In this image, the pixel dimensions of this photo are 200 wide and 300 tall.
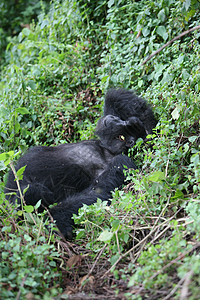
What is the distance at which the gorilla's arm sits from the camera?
3.12 meters

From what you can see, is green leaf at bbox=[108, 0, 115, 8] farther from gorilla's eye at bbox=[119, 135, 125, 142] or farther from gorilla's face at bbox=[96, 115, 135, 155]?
gorilla's eye at bbox=[119, 135, 125, 142]

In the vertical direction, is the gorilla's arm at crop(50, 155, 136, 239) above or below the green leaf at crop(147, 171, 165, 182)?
below

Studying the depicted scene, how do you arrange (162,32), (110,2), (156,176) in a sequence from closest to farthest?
(156,176)
(162,32)
(110,2)

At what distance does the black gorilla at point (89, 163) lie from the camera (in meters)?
3.28

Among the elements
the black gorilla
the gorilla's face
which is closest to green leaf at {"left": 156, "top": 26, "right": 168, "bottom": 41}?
the black gorilla

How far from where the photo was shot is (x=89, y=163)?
363cm

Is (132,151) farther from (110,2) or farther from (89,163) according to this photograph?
(110,2)

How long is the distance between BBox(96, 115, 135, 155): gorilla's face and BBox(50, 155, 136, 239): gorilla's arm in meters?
0.18

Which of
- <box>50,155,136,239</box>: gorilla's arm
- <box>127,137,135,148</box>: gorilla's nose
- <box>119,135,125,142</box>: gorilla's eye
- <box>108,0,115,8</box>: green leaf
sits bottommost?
<box>50,155,136,239</box>: gorilla's arm

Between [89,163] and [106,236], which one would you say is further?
[89,163]

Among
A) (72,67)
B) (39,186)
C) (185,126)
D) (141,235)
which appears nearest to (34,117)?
(72,67)

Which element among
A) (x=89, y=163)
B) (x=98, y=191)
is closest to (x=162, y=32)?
(x=89, y=163)

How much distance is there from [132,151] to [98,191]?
51cm

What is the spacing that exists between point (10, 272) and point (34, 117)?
9.20 ft
